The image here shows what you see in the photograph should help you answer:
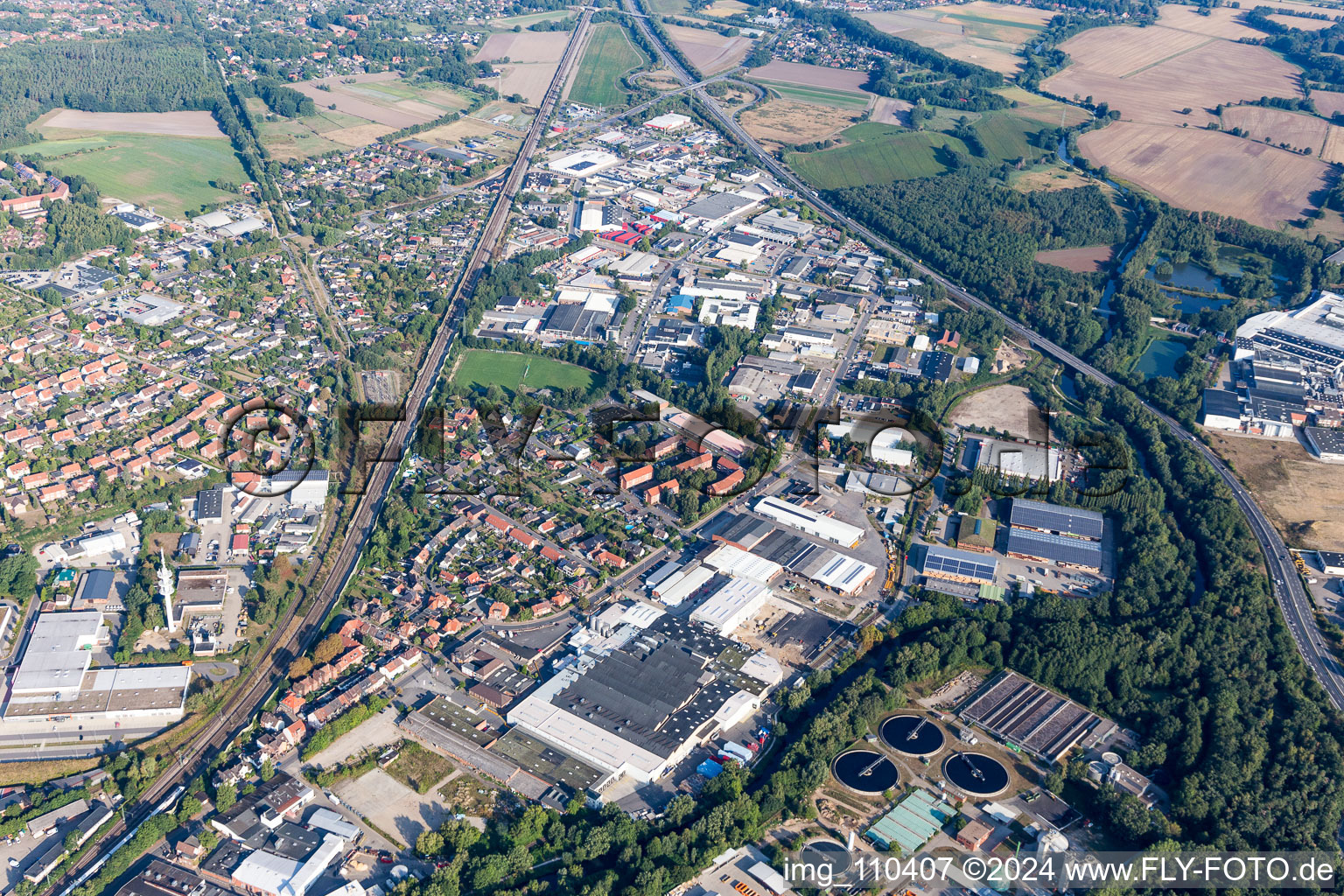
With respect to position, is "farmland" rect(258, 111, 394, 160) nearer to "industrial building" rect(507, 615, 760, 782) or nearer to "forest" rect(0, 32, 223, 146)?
"forest" rect(0, 32, 223, 146)

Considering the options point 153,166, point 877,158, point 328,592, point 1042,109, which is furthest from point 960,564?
point 1042,109

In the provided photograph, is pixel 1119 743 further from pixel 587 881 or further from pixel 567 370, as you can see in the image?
pixel 567 370

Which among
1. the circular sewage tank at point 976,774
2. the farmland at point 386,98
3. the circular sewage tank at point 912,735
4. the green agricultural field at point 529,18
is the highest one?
the green agricultural field at point 529,18

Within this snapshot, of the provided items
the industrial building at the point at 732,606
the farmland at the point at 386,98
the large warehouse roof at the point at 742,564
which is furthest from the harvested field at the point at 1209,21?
the industrial building at the point at 732,606

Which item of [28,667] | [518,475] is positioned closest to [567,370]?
[518,475]

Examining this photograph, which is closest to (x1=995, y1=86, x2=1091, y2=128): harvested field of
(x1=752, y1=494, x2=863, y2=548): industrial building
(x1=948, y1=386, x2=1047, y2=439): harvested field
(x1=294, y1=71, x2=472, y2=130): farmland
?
(x1=948, y1=386, x2=1047, y2=439): harvested field

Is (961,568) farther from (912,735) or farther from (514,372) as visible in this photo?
(514,372)

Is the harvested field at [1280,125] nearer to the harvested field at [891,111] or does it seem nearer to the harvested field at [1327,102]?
the harvested field at [1327,102]
